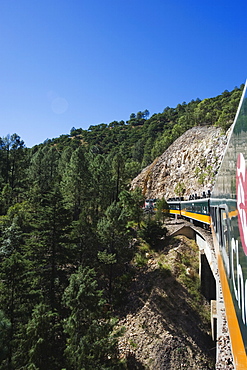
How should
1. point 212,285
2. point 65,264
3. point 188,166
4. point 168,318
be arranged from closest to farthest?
point 168,318
point 65,264
point 212,285
point 188,166

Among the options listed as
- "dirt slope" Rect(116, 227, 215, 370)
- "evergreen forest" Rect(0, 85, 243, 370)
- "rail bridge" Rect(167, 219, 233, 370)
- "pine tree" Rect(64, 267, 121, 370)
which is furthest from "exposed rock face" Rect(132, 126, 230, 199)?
"pine tree" Rect(64, 267, 121, 370)

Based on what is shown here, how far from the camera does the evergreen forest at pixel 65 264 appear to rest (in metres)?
13.9

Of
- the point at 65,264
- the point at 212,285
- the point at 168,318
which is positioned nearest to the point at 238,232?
the point at 65,264

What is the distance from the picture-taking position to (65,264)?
20.7 meters

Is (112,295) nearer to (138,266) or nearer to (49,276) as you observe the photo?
(138,266)

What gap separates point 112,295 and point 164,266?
600 centimetres

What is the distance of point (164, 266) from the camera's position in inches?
993

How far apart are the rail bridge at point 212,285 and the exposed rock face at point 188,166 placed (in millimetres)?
19035

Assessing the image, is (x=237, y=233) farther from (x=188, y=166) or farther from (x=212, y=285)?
(x=188, y=166)

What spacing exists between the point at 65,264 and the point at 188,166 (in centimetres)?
4370

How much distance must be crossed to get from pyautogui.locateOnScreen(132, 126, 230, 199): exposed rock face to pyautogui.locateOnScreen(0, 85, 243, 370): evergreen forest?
56.5ft

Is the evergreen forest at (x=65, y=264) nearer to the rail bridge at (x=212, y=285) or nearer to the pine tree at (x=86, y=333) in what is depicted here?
the pine tree at (x=86, y=333)

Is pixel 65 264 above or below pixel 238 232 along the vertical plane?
below

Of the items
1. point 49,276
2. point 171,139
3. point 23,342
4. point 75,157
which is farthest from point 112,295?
point 171,139
